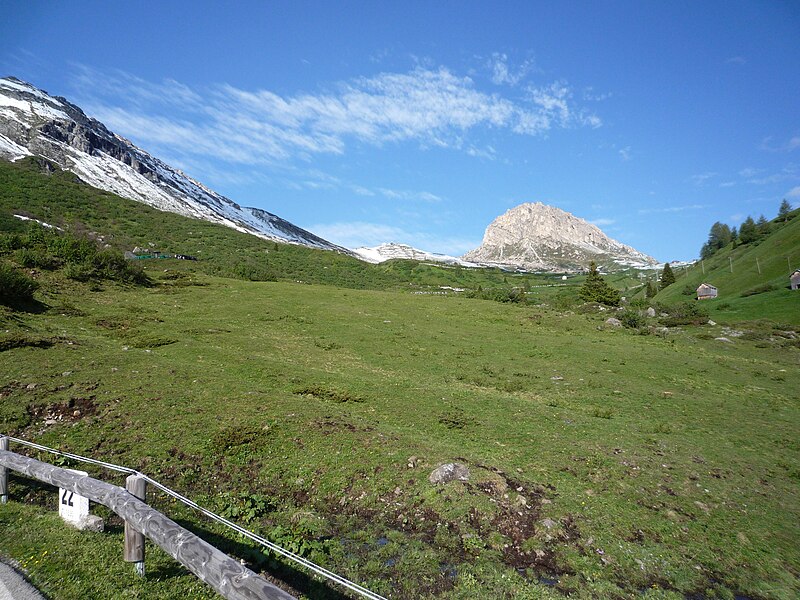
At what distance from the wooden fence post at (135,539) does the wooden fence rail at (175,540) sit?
0.13m

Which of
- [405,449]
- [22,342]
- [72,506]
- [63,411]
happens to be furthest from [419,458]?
[22,342]

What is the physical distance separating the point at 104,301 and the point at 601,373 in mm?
42065

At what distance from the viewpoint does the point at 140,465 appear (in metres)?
12.1

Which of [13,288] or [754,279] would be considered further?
[754,279]

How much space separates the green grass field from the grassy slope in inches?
2570

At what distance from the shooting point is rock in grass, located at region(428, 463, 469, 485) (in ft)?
39.4

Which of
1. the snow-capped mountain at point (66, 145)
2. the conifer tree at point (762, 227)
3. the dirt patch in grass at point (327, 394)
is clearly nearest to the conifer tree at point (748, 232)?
the conifer tree at point (762, 227)

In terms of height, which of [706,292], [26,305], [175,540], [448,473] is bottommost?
[448,473]

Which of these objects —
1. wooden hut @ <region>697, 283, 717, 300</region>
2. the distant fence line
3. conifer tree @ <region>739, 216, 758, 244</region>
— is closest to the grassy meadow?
the distant fence line

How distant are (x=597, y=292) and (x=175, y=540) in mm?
79152

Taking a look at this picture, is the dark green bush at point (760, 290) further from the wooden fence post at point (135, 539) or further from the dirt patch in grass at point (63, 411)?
the wooden fence post at point (135, 539)

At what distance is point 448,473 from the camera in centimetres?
1218

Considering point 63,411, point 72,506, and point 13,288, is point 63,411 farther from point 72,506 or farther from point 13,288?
point 13,288

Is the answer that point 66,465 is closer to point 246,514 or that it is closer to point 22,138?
point 246,514
